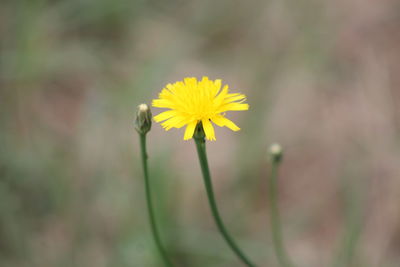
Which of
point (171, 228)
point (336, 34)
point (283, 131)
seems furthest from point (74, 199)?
point (336, 34)

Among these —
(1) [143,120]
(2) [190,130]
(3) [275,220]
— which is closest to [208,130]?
(2) [190,130]

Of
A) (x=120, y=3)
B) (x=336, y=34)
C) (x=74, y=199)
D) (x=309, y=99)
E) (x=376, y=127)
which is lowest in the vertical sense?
(x=74, y=199)

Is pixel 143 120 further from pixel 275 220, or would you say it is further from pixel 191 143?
pixel 191 143

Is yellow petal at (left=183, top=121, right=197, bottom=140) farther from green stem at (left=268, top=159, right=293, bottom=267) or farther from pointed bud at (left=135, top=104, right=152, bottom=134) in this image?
green stem at (left=268, top=159, right=293, bottom=267)

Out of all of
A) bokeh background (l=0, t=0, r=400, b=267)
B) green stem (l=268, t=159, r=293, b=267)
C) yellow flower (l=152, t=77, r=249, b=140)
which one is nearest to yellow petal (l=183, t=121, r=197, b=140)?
yellow flower (l=152, t=77, r=249, b=140)

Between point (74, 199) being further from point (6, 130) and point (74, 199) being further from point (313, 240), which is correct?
point (313, 240)

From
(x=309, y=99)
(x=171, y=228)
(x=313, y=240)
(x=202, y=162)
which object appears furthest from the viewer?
(x=309, y=99)

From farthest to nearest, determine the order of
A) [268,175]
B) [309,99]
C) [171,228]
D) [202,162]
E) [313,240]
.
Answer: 1. [309,99]
2. [268,175]
3. [313,240]
4. [171,228]
5. [202,162]
